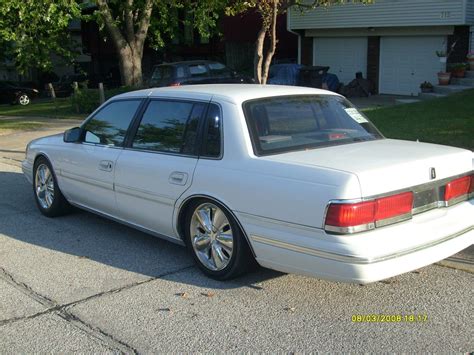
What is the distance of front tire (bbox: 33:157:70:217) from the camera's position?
655cm

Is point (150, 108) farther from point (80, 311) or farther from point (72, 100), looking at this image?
point (72, 100)

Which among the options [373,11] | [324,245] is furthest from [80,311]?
[373,11]

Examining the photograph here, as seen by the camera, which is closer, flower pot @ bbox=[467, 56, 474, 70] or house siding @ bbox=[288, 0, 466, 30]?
flower pot @ bbox=[467, 56, 474, 70]

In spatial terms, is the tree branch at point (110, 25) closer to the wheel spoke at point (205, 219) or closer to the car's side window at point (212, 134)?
the car's side window at point (212, 134)

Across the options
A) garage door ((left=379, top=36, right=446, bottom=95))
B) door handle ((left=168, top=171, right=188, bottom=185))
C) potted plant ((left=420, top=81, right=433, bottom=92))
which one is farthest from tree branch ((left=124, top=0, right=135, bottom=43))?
door handle ((left=168, top=171, right=188, bottom=185))

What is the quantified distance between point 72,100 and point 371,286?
17.5 metres

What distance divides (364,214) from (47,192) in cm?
426

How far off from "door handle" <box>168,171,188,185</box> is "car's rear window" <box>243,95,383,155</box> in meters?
0.68

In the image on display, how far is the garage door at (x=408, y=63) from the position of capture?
797 inches

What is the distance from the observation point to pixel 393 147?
4.60 m

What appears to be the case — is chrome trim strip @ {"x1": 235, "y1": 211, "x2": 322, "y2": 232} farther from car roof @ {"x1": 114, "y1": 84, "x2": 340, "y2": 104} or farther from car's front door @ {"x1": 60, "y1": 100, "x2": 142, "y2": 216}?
car's front door @ {"x1": 60, "y1": 100, "x2": 142, "y2": 216}

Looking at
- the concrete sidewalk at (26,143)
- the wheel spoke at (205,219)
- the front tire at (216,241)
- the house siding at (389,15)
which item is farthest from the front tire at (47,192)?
the house siding at (389,15)

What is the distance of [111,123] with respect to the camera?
5.82 meters

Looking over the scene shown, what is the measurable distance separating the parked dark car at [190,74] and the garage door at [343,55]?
5.84 metres
